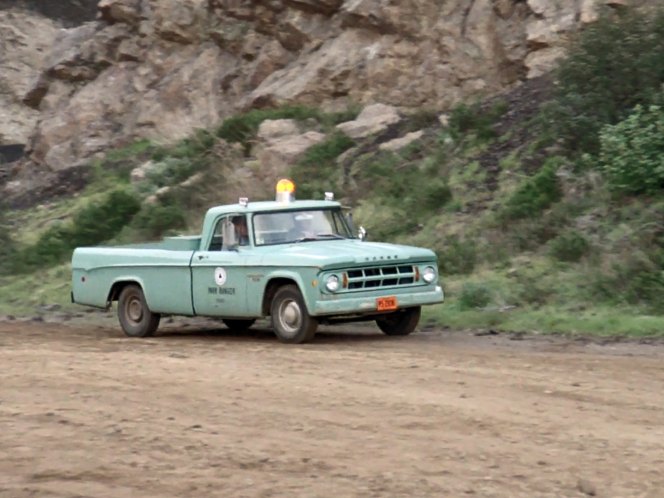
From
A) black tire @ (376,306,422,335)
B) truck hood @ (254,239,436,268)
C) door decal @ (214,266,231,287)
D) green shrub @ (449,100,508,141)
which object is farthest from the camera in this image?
green shrub @ (449,100,508,141)

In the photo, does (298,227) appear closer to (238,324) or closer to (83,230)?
(238,324)

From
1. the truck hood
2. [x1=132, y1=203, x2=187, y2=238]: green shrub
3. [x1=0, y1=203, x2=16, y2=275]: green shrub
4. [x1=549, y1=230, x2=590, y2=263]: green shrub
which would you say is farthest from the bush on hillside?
the truck hood

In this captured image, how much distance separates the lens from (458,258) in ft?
70.2

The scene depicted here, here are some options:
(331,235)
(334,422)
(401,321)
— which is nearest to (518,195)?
(401,321)

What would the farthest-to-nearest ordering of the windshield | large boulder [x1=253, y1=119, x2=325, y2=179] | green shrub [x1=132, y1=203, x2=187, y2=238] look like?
large boulder [x1=253, y1=119, x2=325, y2=179], green shrub [x1=132, y1=203, x2=187, y2=238], the windshield

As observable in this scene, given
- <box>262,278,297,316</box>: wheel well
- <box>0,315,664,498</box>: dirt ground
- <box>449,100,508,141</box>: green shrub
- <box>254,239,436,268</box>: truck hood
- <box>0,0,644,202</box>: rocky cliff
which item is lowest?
<box>0,315,664,498</box>: dirt ground

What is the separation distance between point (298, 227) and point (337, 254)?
1.32 metres

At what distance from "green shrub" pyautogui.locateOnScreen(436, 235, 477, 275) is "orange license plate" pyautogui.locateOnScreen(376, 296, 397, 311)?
16.8 ft

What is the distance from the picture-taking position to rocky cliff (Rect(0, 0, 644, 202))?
2867 cm

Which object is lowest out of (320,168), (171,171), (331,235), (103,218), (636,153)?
(331,235)

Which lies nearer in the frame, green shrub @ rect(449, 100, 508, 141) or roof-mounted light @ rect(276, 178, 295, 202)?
roof-mounted light @ rect(276, 178, 295, 202)

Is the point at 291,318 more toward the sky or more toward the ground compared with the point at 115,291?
more toward the ground

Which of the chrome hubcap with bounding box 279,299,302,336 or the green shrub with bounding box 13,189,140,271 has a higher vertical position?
the green shrub with bounding box 13,189,140,271

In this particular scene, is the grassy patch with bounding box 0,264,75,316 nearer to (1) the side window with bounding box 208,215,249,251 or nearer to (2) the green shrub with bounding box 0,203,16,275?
(2) the green shrub with bounding box 0,203,16,275
